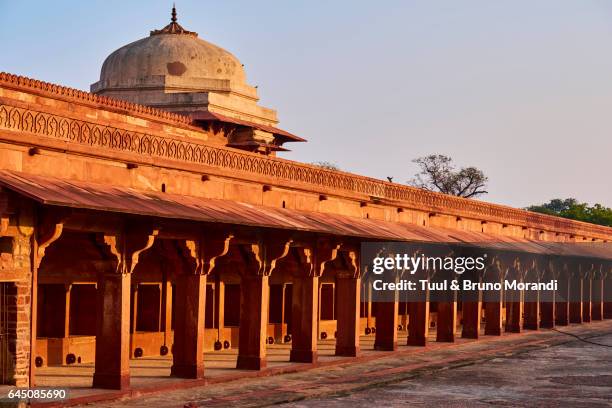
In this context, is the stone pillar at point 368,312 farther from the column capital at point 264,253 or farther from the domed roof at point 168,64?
the column capital at point 264,253

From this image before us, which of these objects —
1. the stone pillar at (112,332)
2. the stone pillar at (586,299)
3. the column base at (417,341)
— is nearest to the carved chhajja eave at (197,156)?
the stone pillar at (112,332)

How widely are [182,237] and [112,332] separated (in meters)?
2.34

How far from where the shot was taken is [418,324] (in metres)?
28.9

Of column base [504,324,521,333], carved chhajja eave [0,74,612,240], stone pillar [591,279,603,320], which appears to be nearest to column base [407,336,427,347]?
carved chhajja eave [0,74,612,240]

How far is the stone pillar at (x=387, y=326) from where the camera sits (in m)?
26.9

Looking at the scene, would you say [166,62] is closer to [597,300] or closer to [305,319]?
[305,319]

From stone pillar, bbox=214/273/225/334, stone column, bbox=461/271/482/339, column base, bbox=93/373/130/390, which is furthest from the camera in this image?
stone column, bbox=461/271/482/339

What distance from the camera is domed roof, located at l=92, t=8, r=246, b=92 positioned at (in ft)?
126

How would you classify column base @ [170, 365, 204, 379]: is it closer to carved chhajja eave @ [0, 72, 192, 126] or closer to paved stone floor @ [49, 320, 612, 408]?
paved stone floor @ [49, 320, 612, 408]

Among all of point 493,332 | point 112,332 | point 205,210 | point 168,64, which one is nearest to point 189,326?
point 205,210

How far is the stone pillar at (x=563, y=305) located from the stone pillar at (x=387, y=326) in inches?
625

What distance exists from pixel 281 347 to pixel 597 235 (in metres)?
26.0

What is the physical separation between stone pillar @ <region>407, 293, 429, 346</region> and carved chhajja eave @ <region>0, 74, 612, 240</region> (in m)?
2.57

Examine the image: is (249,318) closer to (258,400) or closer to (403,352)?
(258,400)
